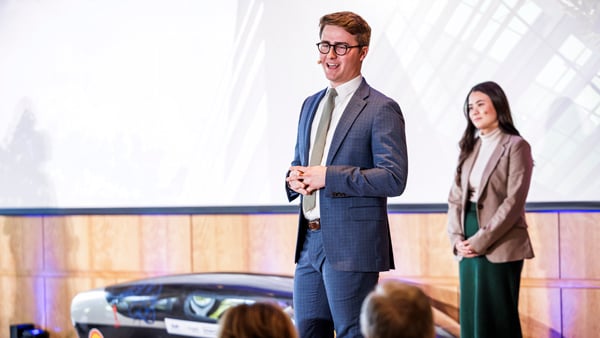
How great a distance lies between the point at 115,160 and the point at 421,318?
3270 mm

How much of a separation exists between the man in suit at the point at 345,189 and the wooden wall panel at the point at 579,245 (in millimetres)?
1665

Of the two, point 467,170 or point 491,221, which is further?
point 467,170

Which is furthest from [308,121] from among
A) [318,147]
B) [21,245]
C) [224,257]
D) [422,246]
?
[21,245]

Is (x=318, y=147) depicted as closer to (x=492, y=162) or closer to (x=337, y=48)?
(x=337, y=48)

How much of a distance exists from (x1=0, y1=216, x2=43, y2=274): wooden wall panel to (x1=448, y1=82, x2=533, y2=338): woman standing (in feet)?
9.09

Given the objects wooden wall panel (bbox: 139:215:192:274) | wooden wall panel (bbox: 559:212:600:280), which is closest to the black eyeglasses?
wooden wall panel (bbox: 559:212:600:280)

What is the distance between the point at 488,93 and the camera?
3172 mm

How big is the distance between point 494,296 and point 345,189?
45.9 inches

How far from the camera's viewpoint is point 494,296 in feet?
9.95

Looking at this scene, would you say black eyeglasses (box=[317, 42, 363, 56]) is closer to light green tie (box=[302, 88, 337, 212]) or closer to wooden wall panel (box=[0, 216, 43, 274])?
light green tie (box=[302, 88, 337, 212])

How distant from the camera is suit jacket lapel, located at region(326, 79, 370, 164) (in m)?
2.27

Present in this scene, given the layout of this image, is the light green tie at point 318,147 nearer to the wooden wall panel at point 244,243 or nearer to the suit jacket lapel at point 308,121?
the suit jacket lapel at point 308,121

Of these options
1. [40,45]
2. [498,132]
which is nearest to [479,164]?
[498,132]

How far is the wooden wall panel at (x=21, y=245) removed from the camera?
4691 millimetres
